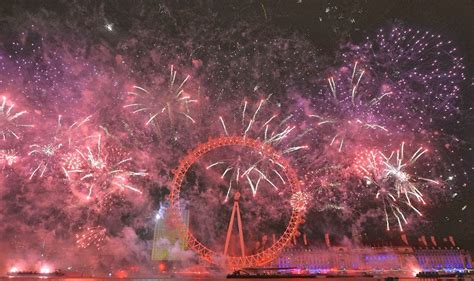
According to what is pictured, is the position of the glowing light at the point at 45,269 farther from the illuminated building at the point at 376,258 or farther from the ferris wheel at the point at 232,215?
the illuminated building at the point at 376,258

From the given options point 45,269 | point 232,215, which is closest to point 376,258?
point 232,215

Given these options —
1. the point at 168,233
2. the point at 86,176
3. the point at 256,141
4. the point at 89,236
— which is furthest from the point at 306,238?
the point at 86,176

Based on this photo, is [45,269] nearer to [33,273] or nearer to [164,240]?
[33,273]

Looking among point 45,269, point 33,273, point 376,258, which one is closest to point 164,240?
point 45,269

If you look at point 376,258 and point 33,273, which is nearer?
point 33,273

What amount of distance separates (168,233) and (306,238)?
31.1m

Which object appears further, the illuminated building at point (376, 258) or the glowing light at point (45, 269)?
the illuminated building at point (376, 258)

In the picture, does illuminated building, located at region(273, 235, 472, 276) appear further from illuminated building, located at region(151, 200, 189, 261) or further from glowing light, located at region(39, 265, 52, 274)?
glowing light, located at region(39, 265, 52, 274)

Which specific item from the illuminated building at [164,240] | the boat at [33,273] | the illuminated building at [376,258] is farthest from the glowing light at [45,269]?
the illuminated building at [376,258]

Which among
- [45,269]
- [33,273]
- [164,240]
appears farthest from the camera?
[164,240]

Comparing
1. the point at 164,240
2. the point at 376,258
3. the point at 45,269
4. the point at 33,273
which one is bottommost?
the point at 33,273

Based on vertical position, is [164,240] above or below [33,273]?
above

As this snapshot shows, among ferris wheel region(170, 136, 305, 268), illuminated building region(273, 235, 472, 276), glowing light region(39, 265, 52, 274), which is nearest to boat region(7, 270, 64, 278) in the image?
glowing light region(39, 265, 52, 274)

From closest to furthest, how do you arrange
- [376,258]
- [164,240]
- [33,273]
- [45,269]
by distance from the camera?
[33,273] → [45,269] → [164,240] → [376,258]
